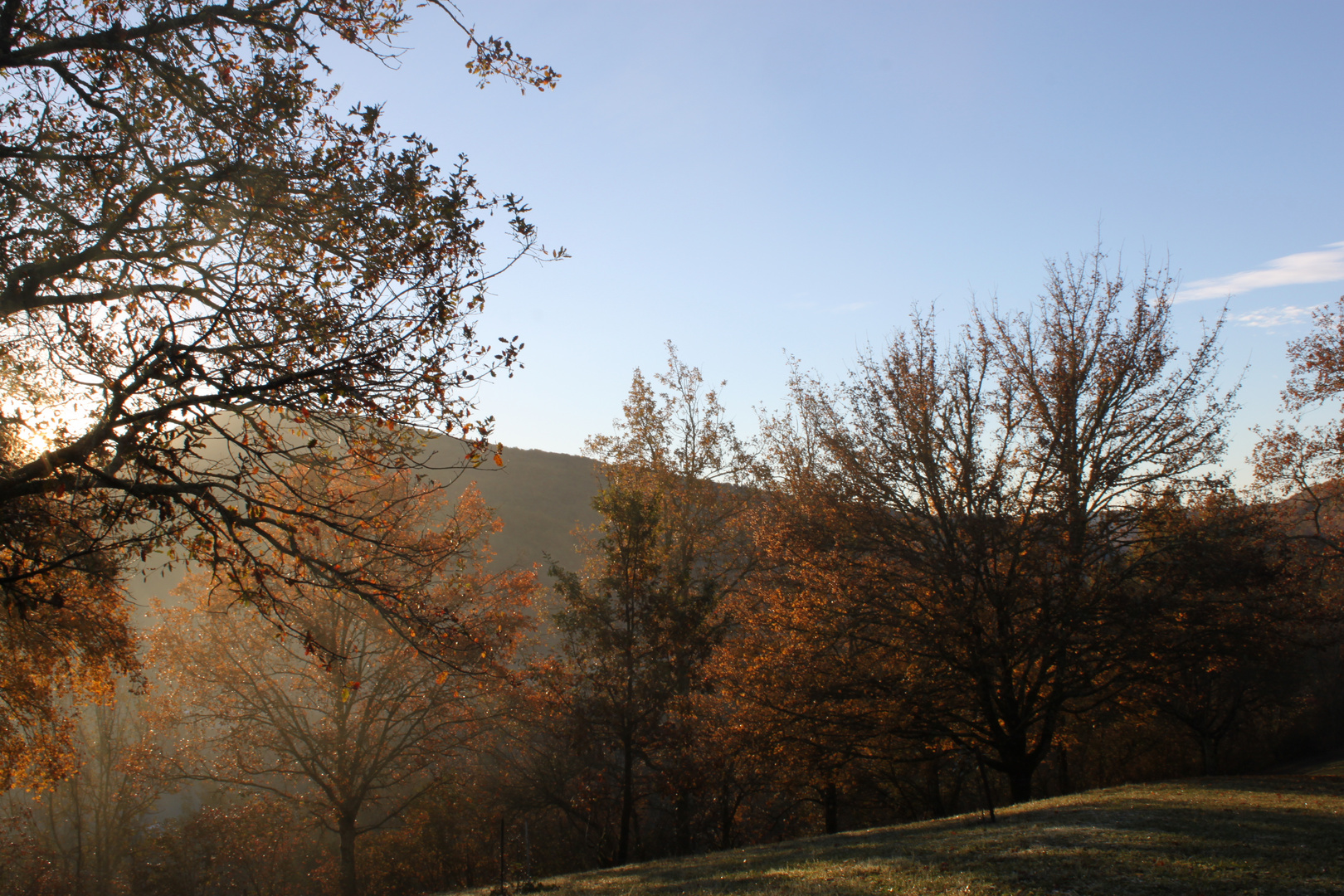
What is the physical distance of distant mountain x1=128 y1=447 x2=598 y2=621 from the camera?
63688mm

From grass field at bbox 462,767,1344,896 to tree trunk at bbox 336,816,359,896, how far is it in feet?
22.4

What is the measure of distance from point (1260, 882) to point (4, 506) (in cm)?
1129

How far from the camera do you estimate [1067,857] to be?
8.24m

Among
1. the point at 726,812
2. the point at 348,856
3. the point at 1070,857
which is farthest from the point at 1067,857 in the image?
the point at 726,812

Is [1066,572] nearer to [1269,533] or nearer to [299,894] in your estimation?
[1269,533]

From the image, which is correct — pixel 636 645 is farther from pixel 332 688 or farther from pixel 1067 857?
pixel 1067 857

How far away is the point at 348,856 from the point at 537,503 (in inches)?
2151

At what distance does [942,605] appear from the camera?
1738 centimetres

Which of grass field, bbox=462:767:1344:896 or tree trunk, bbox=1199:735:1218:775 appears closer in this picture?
grass field, bbox=462:767:1344:896

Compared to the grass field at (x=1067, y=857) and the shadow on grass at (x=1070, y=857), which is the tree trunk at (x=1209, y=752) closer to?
the shadow on grass at (x=1070, y=857)

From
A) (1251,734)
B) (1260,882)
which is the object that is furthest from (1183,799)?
(1251,734)

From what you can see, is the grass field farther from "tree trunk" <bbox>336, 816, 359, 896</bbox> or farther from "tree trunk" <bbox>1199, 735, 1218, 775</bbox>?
"tree trunk" <bbox>1199, 735, 1218, 775</bbox>

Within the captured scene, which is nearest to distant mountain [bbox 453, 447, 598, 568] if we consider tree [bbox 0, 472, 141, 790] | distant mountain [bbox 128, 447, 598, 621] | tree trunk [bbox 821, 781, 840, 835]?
distant mountain [bbox 128, 447, 598, 621]

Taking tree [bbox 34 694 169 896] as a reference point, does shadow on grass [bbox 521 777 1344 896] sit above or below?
above
